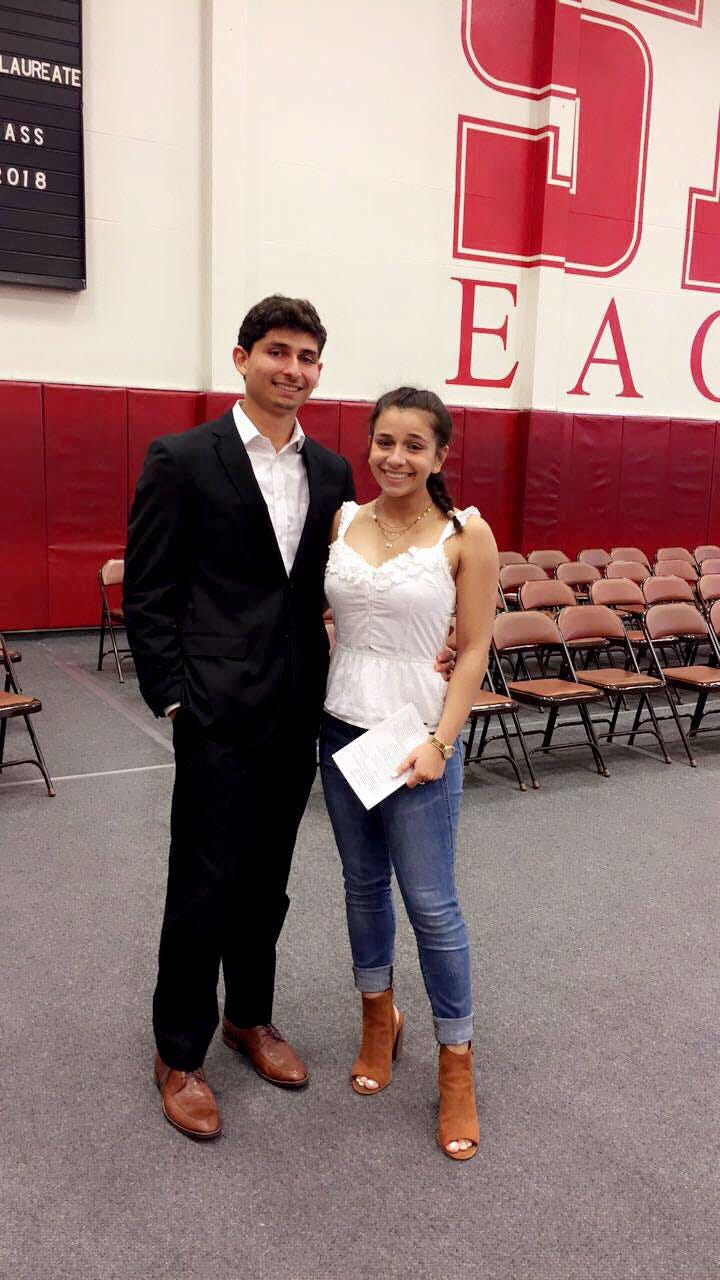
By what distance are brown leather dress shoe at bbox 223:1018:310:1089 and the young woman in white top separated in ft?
1.33

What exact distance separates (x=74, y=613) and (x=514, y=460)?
4.93 meters

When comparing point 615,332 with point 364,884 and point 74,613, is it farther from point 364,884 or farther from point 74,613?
point 364,884

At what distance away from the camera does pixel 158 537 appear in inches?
81.6

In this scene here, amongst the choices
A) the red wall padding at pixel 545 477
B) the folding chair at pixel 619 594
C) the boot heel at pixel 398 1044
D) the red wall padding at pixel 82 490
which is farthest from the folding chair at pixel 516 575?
the boot heel at pixel 398 1044

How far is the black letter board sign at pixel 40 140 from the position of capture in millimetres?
7195

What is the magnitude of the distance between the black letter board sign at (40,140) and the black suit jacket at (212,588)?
252 inches

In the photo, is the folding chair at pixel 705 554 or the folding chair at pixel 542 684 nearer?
the folding chair at pixel 542 684

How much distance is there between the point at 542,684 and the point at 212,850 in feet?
11.4

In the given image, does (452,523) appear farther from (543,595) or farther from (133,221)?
(133,221)

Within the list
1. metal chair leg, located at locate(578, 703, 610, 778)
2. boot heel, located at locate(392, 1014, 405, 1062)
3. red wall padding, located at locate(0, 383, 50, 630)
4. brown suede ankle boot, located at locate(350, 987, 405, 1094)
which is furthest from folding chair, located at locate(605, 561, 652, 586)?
Result: brown suede ankle boot, located at locate(350, 987, 405, 1094)

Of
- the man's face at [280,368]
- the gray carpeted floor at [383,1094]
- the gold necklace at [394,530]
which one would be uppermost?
the man's face at [280,368]

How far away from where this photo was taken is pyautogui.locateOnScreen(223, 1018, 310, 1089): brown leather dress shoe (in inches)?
97.3

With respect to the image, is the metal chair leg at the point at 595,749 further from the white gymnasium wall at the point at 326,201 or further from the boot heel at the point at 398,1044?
the white gymnasium wall at the point at 326,201

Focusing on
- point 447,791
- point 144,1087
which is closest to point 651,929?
point 447,791
